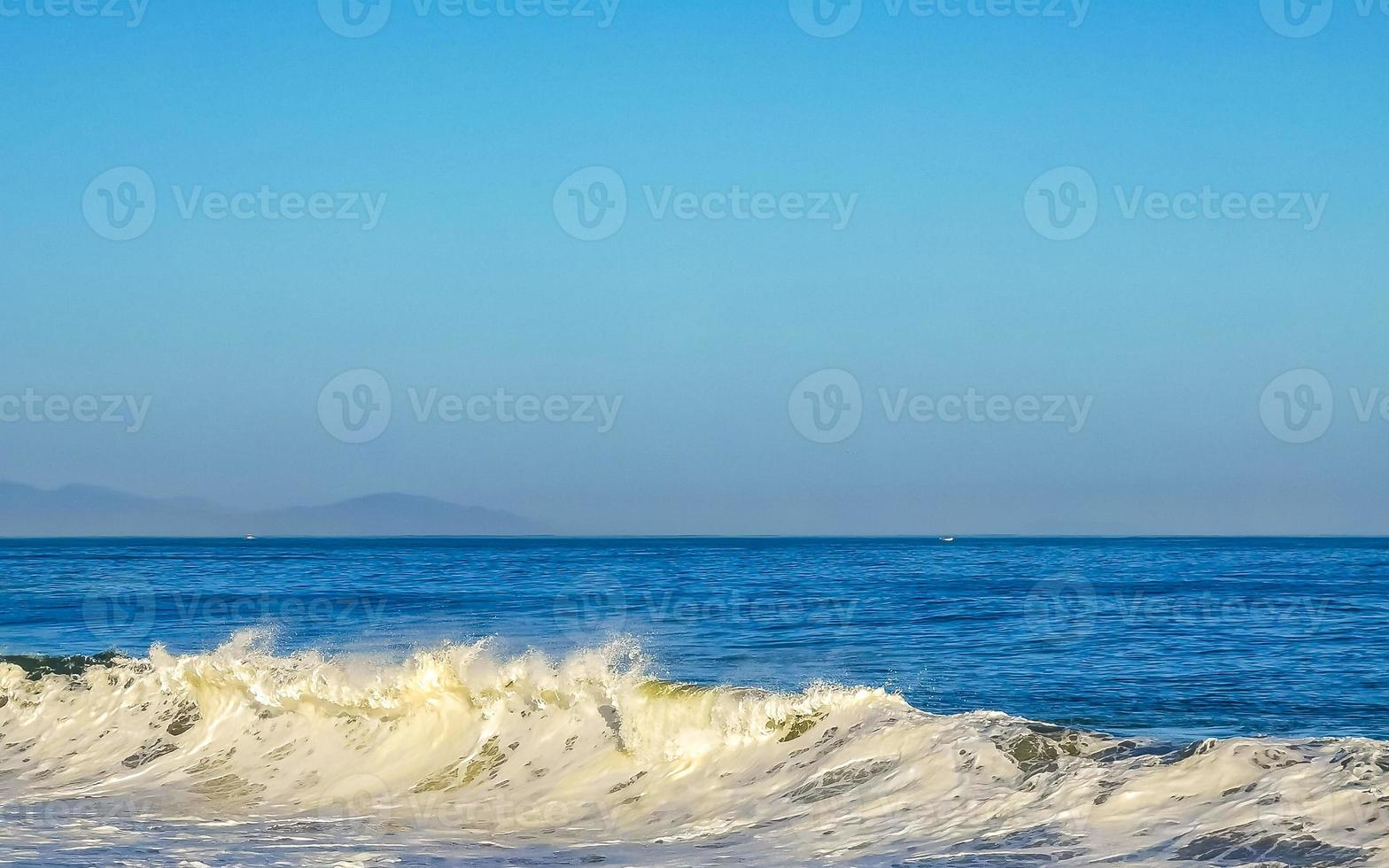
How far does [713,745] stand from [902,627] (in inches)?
663

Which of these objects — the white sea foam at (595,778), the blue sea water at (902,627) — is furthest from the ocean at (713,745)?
the blue sea water at (902,627)

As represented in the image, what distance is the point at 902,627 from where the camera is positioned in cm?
3014

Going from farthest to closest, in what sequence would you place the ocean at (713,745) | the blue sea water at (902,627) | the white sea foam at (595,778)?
the blue sea water at (902,627) → the ocean at (713,745) → the white sea foam at (595,778)

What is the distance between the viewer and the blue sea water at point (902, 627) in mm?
19297

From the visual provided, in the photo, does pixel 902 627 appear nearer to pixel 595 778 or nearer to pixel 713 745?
pixel 713 745

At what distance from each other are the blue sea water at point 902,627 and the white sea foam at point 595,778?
203 inches

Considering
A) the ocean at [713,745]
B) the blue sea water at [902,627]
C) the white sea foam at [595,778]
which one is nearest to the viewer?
the white sea foam at [595,778]

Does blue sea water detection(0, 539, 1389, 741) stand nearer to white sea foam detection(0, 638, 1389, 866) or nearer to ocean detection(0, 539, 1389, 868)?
ocean detection(0, 539, 1389, 868)

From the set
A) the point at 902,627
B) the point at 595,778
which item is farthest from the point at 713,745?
the point at 902,627

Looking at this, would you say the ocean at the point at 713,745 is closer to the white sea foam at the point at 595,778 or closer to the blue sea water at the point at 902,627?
the white sea foam at the point at 595,778

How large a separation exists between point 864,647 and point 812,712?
12.1m

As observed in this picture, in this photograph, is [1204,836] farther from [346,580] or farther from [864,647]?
[346,580]

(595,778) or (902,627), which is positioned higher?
(902,627)

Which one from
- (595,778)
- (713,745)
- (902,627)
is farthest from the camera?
(902,627)
